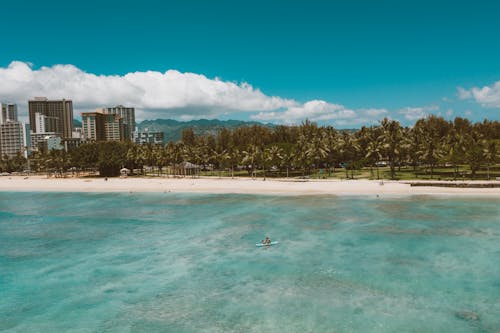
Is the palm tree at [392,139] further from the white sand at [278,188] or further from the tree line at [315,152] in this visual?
the white sand at [278,188]

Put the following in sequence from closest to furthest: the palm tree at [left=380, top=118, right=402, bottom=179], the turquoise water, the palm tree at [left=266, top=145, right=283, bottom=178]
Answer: the turquoise water, the palm tree at [left=380, top=118, right=402, bottom=179], the palm tree at [left=266, top=145, right=283, bottom=178]

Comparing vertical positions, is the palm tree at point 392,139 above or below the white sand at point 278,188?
above

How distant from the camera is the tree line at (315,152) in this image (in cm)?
7862

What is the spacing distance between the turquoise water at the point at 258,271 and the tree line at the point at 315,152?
98.0 feet

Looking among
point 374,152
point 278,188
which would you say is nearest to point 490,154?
point 374,152

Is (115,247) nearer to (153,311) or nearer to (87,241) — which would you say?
(87,241)

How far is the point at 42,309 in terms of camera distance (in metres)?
23.0

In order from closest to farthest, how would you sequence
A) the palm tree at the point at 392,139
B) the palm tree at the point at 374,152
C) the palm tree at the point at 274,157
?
the palm tree at the point at 392,139, the palm tree at the point at 374,152, the palm tree at the point at 274,157

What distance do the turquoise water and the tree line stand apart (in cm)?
2987

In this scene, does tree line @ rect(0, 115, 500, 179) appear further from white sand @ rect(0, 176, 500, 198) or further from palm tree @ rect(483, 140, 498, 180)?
white sand @ rect(0, 176, 500, 198)

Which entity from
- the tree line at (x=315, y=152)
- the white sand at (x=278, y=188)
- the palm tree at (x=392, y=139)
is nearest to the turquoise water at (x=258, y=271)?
the white sand at (x=278, y=188)

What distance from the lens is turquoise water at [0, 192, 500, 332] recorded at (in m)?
20.7

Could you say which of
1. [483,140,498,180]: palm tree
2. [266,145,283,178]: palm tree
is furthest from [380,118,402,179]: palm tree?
[266,145,283,178]: palm tree

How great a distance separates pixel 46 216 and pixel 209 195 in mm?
25253
